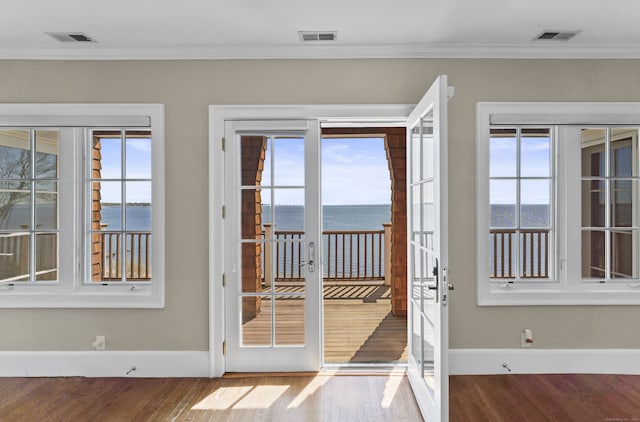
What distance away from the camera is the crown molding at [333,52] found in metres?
3.17

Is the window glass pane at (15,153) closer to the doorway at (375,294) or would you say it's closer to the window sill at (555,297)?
the doorway at (375,294)

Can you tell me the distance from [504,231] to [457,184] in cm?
58

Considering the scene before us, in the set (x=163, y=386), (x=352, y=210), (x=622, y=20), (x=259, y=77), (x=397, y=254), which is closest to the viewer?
(x=622, y=20)

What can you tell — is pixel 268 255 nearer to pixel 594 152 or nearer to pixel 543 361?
pixel 543 361

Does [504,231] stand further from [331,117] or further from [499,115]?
[331,117]

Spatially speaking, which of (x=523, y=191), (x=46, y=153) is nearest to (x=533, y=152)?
(x=523, y=191)

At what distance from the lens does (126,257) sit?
3414 millimetres

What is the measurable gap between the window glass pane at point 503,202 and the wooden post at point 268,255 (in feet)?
5.86

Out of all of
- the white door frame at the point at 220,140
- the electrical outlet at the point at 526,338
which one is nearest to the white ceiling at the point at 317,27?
the white door frame at the point at 220,140

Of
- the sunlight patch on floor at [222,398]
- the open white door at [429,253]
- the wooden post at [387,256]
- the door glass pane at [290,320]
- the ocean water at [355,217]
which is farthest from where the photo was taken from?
the ocean water at [355,217]

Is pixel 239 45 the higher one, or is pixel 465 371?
pixel 239 45

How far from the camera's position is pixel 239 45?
315cm

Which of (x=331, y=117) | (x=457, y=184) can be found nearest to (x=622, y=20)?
(x=457, y=184)

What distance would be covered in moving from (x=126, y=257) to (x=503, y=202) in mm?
3119
